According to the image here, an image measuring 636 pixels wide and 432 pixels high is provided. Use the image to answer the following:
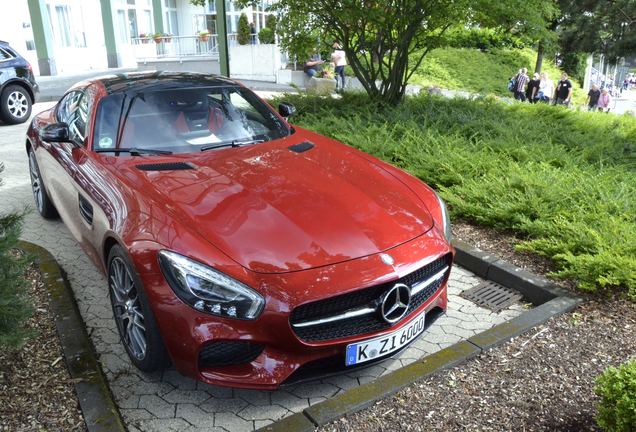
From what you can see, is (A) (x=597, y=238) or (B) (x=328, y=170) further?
(A) (x=597, y=238)

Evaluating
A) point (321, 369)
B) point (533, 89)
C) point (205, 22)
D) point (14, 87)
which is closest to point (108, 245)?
point (321, 369)

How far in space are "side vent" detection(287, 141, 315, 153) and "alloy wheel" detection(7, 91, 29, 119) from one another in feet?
31.4

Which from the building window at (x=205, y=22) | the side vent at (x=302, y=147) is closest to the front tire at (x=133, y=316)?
the side vent at (x=302, y=147)

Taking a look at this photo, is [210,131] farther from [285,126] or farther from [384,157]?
[384,157]

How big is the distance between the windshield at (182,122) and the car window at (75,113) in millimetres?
255

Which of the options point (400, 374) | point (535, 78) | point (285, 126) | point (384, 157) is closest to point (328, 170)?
point (285, 126)

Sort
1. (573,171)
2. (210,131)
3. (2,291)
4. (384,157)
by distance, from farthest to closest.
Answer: (384,157)
(573,171)
(210,131)
(2,291)

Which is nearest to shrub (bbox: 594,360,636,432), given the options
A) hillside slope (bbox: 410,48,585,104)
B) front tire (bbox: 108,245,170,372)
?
front tire (bbox: 108,245,170,372)

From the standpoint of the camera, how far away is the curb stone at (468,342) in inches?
105

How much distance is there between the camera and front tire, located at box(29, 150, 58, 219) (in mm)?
5389

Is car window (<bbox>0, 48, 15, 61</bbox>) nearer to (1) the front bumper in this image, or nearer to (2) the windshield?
(2) the windshield

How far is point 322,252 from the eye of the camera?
2746 mm

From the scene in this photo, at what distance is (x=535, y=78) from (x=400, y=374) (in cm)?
1883

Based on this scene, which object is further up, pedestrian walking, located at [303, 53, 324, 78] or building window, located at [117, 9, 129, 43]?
building window, located at [117, 9, 129, 43]
